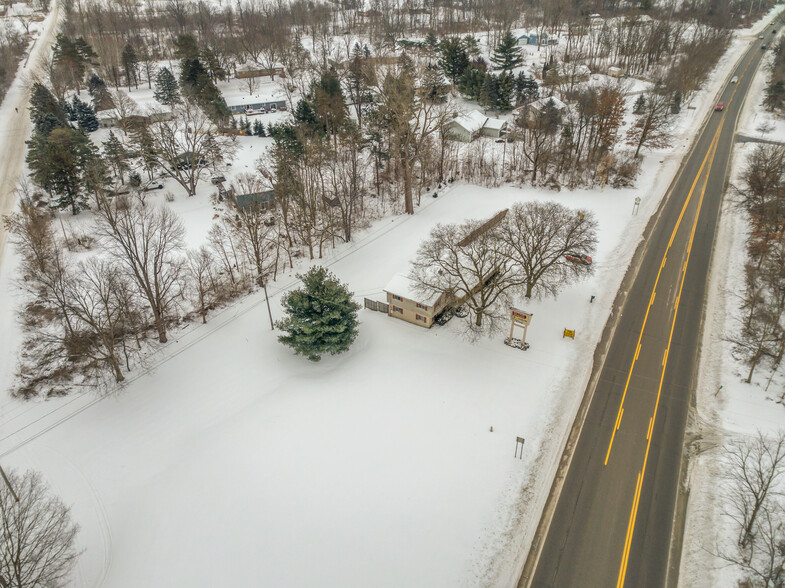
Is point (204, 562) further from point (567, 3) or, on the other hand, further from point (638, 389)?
point (567, 3)

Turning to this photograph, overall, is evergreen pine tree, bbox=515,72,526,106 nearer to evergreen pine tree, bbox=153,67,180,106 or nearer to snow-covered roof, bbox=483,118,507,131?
snow-covered roof, bbox=483,118,507,131

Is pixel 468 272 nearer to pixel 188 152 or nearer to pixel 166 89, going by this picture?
pixel 188 152

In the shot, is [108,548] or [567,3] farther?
[567,3]

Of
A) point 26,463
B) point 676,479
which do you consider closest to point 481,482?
point 676,479

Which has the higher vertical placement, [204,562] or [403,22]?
[403,22]

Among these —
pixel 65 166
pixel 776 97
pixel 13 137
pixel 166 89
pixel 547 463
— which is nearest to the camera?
pixel 547 463

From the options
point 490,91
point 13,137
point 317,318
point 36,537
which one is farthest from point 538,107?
point 13,137

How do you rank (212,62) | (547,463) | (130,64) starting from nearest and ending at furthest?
(547,463) → (212,62) → (130,64)
